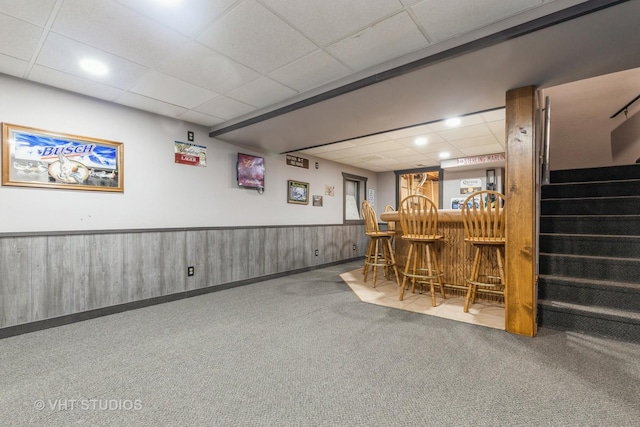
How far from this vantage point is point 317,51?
7.75 ft

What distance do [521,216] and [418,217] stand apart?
1.11 metres

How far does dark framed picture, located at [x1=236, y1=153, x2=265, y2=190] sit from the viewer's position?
15.2 ft

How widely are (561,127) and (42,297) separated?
A: 7.22m

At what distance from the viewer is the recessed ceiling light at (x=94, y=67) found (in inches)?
97.3

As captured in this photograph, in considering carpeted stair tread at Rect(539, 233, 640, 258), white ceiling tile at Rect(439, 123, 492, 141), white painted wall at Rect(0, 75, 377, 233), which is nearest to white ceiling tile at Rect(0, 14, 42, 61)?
white painted wall at Rect(0, 75, 377, 233)

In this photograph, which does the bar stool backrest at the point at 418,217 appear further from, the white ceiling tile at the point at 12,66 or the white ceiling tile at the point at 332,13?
the white ceiling tile at the point at 12,66

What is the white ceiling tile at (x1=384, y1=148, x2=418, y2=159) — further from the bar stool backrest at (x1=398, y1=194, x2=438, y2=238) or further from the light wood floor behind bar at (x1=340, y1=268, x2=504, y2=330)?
the light wood floor behind bar at (x1=340, y1=268, x2=504, y2=330)

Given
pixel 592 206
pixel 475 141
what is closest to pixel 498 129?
pixel 475 141

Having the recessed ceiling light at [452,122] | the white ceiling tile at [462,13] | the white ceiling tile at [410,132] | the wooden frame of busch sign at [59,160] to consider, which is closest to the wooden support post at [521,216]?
the white ceiling tile at [462,13]

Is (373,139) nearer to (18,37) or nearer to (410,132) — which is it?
(410,132)

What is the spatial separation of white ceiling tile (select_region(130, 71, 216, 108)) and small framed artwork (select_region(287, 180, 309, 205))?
252 centimetres

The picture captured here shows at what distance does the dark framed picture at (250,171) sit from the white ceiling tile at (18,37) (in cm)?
259

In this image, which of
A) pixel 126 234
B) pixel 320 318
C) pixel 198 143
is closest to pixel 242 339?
pixel 320 318

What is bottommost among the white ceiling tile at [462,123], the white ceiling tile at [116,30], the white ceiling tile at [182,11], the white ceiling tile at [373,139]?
the white ceiling tile at [373,139]
